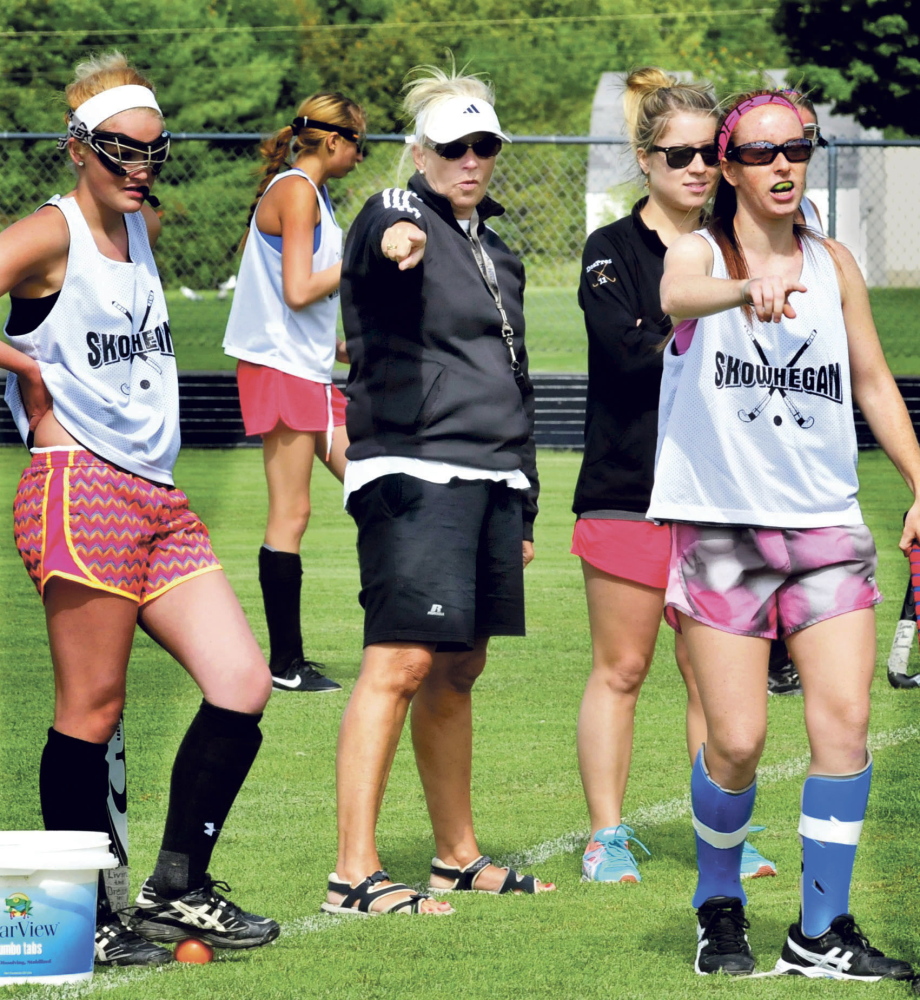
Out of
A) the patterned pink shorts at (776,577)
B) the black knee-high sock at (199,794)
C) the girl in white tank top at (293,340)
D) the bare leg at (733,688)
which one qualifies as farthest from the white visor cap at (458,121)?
the girl in white tank top at (293,340)

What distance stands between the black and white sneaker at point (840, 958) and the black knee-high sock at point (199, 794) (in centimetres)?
139

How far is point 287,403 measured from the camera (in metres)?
8.06

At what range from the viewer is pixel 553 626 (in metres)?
9.38

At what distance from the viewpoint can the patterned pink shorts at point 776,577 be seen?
417cm

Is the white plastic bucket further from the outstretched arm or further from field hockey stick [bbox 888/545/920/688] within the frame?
field hockey stick [bbox 888/545/920/688]

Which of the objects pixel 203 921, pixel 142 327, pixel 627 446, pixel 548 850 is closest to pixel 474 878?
pixel 548 850

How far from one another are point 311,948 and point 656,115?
99.4 inches

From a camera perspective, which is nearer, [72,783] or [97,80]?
[72,783]

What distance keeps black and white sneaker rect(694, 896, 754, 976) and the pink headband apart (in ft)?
5.77

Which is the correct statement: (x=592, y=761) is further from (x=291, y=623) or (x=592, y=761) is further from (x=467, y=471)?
(x=291, y=623)

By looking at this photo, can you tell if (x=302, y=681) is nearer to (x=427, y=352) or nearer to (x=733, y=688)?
(x=427, y=352)

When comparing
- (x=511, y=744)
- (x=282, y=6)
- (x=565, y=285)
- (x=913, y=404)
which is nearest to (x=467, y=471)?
(x=511, y=744)

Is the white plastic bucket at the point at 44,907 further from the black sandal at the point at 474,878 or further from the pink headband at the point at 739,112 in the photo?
the pink headband at the point at 739,112

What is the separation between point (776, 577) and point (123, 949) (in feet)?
5.86
